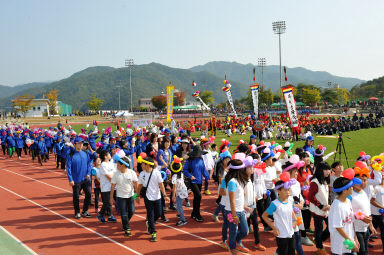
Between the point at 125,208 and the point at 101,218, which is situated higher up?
the point at 125,208

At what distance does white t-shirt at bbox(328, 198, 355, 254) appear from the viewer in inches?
158

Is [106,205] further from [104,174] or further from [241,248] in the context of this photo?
[241,248]

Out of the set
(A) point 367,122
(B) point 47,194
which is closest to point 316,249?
(B) point 47,194

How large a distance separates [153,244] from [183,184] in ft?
4.86

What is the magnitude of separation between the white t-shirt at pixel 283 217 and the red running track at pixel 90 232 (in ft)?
5.77

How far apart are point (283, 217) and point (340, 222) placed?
73 centimetres

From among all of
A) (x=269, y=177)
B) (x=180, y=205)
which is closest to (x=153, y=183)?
(x=180, y=205)

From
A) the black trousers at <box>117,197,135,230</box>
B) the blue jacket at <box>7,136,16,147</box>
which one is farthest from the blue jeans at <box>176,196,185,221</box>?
the blue jacket at <box>7,136,16,147</box>

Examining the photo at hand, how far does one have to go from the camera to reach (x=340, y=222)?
398 centimetres

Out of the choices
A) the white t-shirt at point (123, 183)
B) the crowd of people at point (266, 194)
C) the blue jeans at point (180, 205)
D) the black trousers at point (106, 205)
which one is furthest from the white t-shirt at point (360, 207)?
the black trousers at point (106, 205)

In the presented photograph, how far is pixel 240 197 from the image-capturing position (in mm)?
5117

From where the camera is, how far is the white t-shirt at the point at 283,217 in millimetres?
4355

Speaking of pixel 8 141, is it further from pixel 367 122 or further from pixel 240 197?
pixel 367 122

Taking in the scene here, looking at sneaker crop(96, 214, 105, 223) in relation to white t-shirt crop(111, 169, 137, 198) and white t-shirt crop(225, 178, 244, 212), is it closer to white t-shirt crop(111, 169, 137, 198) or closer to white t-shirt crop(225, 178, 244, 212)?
white t-shirt crop(111, 169, 137, 198)
